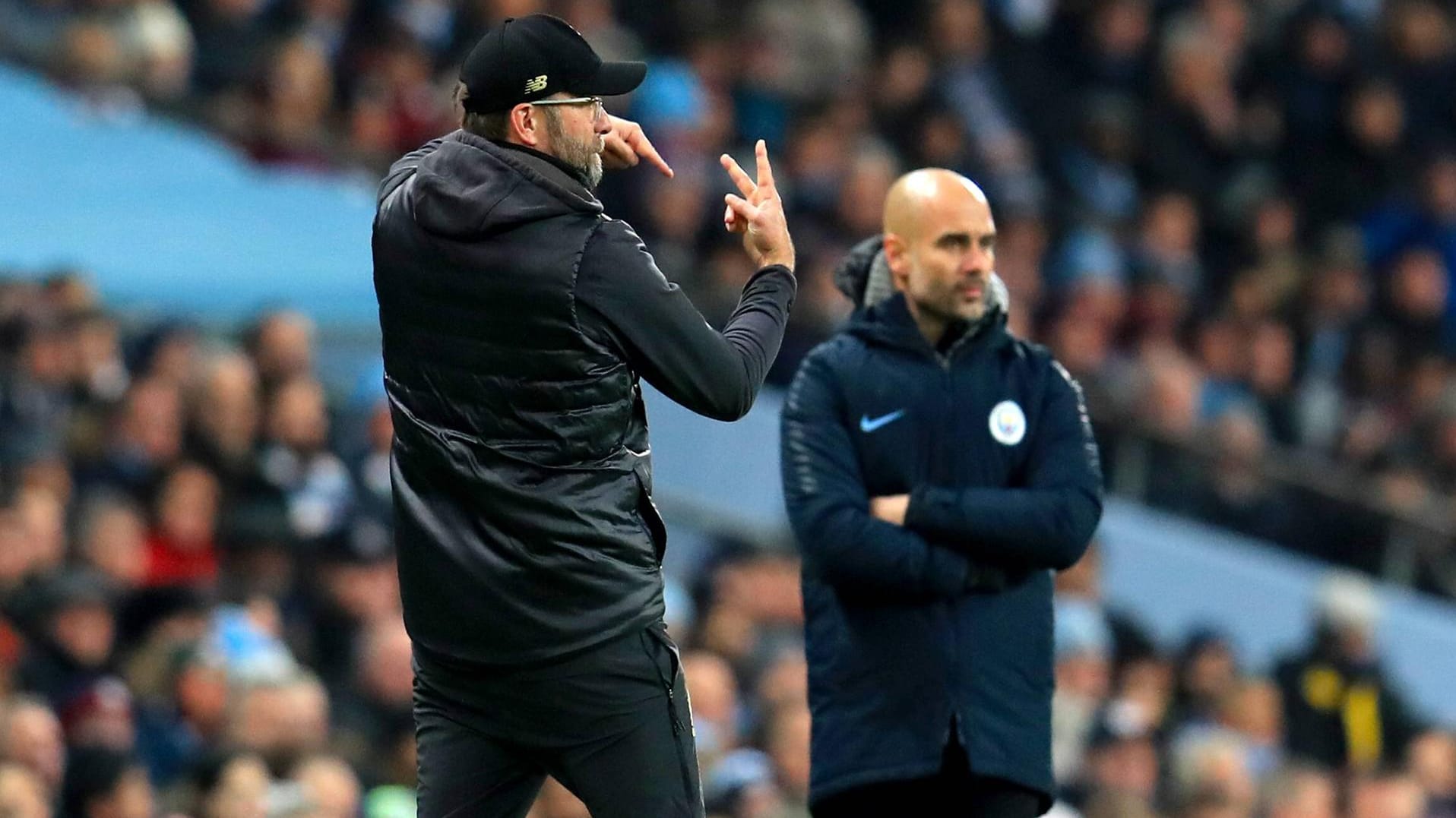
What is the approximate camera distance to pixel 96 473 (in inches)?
331

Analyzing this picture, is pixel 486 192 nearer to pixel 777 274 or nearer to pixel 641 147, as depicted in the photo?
pixel 641 147

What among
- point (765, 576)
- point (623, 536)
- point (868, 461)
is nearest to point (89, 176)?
point (765, 576)

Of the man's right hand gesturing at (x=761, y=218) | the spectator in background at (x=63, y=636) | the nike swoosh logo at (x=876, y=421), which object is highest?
the man's right hand gesturing at (x=761, y=218)

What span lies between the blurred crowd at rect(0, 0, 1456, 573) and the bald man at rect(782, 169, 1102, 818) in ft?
16.4

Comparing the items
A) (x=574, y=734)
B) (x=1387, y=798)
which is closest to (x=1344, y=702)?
(x=1387, y=798)

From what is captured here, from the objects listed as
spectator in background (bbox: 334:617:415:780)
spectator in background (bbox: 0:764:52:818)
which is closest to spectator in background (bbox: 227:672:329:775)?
spectator in background (bbox: 334:617:415:780)

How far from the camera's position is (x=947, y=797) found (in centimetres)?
498

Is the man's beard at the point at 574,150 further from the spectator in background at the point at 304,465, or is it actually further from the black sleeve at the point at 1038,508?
the spectator in background at the point at 304,465

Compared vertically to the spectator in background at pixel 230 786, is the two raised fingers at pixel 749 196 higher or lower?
higher

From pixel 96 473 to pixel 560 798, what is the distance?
6.84ft

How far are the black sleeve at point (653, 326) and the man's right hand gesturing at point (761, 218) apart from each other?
27 centimetres

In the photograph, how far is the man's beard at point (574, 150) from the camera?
4.11m

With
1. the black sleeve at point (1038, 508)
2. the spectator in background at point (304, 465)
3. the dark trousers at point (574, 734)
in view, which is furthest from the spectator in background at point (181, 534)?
the dark trousers at point (574, 734)

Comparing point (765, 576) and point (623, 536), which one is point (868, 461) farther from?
point (765, 576)
